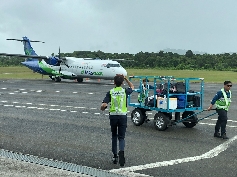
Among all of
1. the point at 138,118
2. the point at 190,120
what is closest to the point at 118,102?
the point at 138,118

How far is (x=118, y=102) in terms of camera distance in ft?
29.7

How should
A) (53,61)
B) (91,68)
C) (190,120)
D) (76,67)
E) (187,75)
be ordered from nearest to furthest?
(190,120)
(91,68)
(76,67)
(53,61)
(187,75)

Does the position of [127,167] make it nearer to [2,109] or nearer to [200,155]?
[200,155]

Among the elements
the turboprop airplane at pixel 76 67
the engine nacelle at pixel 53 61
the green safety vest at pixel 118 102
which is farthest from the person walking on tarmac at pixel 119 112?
the engine nacelle at pixel 53 61

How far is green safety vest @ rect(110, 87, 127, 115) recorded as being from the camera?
8.98 metres

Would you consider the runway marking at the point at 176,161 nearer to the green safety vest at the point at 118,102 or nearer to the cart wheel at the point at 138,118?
the green safety vest at the point at 118,102

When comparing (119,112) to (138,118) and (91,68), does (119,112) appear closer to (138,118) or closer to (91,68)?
(138,118)

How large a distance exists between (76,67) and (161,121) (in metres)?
30.5

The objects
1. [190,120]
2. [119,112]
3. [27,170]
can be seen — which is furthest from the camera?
[190,120]

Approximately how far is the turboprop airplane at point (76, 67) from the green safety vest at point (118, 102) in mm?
29061

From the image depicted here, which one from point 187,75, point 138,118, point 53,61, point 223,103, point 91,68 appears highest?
point 53,61

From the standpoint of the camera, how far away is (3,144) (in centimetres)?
1096

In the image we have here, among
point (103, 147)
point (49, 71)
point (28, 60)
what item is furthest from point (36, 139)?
point (28, 60)

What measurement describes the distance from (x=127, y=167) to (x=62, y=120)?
747cm
